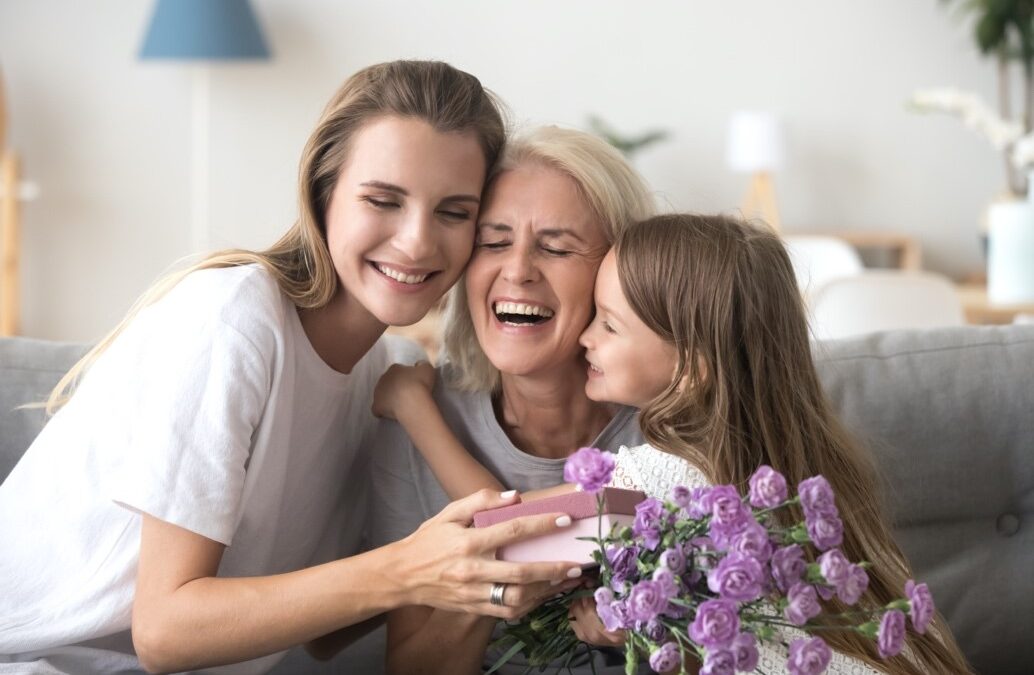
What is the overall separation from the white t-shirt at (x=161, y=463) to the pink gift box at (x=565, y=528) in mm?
402

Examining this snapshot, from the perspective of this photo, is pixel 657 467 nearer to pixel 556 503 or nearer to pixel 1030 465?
pixel 556 503

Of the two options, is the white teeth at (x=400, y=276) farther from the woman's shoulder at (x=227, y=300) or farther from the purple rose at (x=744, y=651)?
the purple rose at (x=744, y=651)

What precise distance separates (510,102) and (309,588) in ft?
14.8

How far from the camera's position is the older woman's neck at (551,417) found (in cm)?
198

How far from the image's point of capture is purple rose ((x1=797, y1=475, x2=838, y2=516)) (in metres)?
1.20

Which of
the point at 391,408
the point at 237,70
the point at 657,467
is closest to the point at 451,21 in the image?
the point at 237,70

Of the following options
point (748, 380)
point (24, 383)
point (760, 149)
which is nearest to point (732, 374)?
point (748, 380)

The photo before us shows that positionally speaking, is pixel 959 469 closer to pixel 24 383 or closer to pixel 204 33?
pixel 24 383

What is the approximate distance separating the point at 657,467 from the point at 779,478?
1.24 ft

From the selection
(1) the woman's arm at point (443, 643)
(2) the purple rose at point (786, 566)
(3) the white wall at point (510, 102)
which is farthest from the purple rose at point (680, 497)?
(3) the white wall at point (510, 102)

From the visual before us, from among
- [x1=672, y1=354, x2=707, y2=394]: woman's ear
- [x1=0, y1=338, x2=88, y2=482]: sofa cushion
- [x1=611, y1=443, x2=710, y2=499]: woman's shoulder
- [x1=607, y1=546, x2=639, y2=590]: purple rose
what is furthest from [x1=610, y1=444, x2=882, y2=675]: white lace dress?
[x1=0, y1=338, x2=88, y2=482]: sofa cushion

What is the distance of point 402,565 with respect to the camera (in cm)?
146

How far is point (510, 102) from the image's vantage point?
5.80 metres

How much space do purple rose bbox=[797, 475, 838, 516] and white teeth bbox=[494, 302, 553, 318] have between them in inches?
28.4
